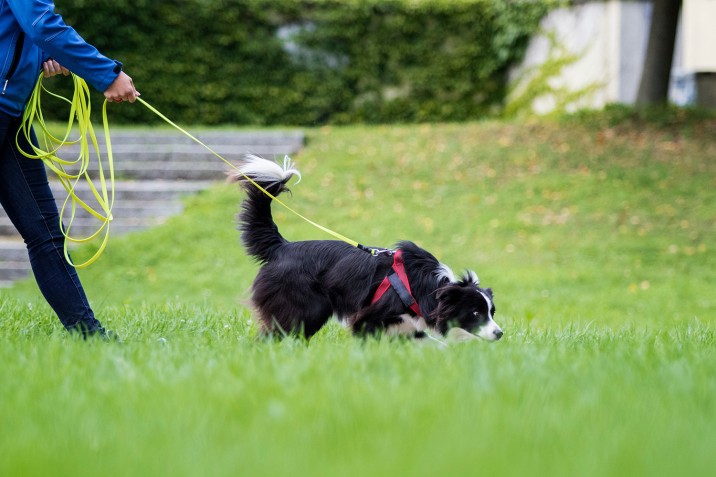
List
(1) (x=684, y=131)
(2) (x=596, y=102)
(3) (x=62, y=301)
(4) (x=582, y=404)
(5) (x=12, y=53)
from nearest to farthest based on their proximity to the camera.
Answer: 1. (4) (x=582, y=404)
2. (5) (x=12, y=53)
3. (3) (x=62, y=301)
4. (1) (x=684, y=131)
5. (2) (x=596, y=102)

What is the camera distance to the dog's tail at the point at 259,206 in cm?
491

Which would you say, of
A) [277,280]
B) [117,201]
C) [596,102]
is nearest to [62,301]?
[277,280]

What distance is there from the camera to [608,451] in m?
2.71

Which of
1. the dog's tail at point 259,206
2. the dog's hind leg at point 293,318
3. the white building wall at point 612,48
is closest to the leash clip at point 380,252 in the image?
the dog's hind leg at point 293,318

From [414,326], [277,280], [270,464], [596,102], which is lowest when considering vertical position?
[596,102]

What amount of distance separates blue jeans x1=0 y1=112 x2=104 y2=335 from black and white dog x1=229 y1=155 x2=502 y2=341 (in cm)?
98

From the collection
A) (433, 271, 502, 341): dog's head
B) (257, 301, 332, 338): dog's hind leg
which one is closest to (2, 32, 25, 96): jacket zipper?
(257, 301, 332, 338): dog's hind leg

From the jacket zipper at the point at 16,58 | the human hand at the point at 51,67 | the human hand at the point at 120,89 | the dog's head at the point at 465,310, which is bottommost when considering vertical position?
the dog's head at the point at 465,310

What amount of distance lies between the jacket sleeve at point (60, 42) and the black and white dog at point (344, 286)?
2.96 feet

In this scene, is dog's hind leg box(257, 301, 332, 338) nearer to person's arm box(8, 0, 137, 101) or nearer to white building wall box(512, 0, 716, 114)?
person's arm box(8, 0, 137, 101)

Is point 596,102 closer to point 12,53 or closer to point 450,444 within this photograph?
point 12,53

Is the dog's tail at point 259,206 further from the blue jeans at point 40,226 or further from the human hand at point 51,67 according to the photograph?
the human hand at point 51,67

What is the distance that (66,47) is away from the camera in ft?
14.4

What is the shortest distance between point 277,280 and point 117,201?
30.5 feet
